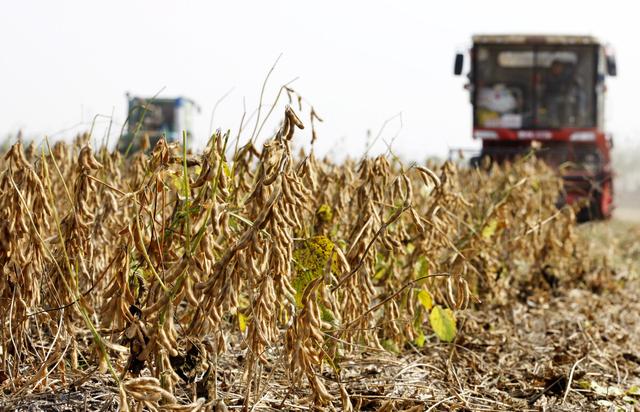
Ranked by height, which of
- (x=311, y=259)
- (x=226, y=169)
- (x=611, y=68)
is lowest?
(x=311, y=259)

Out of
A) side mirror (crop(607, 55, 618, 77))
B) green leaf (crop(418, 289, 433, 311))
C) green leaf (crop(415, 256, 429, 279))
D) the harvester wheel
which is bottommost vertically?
the harvester wheel

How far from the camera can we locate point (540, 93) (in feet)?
48.6

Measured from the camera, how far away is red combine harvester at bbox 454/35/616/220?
14.6 meters

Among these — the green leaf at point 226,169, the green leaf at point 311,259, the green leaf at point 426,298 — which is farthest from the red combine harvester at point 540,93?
the green leaf at point 226,169

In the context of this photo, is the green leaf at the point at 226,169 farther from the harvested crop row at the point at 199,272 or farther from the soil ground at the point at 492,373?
the soil ground at the point at 492,373

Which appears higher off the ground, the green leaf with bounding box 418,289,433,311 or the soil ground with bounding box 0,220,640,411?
the green leaf with bounding box 418,289,433,311

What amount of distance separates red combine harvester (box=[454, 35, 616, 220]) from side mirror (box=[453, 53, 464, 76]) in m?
0.02

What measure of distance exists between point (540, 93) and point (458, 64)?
153 centimetres

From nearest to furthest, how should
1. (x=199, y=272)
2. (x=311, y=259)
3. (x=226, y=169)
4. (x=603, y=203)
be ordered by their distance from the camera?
(x=199, y=272) → (x=226, y=169) → (x=311, y=259) → (x=603, y=203)

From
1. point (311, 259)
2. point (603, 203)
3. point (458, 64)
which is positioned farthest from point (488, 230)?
point (458, 64)

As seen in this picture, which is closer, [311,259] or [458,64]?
[311,259]

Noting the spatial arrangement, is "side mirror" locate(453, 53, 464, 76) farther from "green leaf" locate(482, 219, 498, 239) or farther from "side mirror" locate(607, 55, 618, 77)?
"green leaf" locate(482, 219, 498, 239)

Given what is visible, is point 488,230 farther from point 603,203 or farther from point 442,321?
point 603,203

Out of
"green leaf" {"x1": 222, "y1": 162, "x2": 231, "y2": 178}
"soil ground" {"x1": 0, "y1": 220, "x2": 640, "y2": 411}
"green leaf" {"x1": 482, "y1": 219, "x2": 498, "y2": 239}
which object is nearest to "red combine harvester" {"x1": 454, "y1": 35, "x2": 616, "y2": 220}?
"soil ground" {"x1": 0, "y1": 220, "x2": 640, "y2": 411}
